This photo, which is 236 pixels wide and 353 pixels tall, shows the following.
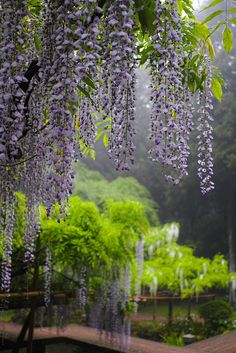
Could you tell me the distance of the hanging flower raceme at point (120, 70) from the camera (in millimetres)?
1865

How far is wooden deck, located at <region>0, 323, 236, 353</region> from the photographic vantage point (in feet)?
25.4

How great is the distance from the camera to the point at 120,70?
6.40 feet

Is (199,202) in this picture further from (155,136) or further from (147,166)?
(155,136)

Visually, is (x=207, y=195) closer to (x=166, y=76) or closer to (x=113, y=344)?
(x=113, y=344)

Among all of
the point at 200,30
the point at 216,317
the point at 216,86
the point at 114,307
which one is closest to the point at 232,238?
the point at 216,317

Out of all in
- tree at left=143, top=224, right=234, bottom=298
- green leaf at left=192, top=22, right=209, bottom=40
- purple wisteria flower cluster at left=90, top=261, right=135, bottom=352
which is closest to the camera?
green leaf at left=192, top=22, right=209, bottom=40

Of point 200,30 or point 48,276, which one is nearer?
point 200,30

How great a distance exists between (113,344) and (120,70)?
671 cm

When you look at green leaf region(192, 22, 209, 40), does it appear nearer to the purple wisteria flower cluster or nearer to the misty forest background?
the purple wisteria flower cluster

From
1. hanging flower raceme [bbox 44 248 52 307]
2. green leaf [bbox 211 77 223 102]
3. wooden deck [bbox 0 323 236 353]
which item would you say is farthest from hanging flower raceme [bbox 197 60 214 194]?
wooden deck [bbox 0 323 236 353]

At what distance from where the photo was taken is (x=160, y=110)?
219 centimetres

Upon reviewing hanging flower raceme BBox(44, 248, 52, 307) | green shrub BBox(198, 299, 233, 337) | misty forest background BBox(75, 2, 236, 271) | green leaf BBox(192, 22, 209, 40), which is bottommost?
green shrub BBox(198, 299, 233, 337)

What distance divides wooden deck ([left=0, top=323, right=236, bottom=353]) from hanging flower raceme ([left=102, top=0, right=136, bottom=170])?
5.52 metres

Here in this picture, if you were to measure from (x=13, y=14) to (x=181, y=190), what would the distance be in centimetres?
1552
